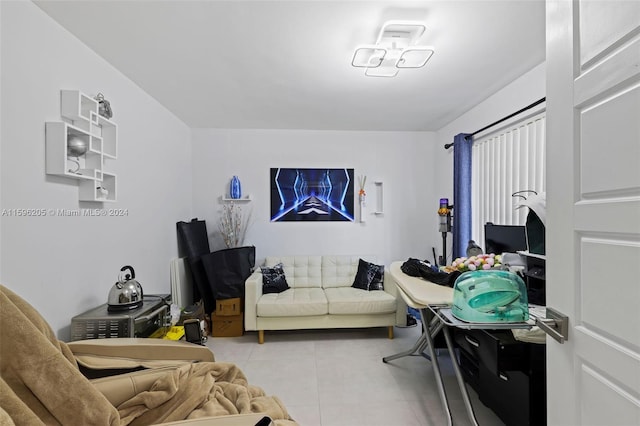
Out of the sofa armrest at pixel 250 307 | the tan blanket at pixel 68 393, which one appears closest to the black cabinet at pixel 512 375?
the tan blanket at pixel 68 393

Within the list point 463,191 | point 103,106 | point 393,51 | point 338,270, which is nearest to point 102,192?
point 103,106

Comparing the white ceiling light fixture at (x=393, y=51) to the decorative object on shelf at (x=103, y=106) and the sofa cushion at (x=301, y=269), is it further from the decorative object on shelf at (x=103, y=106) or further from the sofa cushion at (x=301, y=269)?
the sofa cushion at (x=301, y=269)

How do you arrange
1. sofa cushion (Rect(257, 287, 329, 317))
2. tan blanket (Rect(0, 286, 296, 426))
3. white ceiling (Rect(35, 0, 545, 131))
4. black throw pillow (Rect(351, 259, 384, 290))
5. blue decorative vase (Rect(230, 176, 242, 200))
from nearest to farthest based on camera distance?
tan blanket (Rect(0, 286, 296, 426)) → white ceiling (Rect(35, 0, 545, 131)) → sofa cushion (Rect(257, 287, 329, 317)) → black throw pillow (Rect(351, 259, 384, 290)) → blue decorative vase (Rect(230, 176, 242, 200))

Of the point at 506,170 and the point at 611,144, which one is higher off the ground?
the point at 506,170

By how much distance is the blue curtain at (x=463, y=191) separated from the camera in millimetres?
3410

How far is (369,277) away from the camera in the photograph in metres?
3.79

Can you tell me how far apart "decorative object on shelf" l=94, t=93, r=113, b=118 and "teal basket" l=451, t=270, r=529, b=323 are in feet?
8.31

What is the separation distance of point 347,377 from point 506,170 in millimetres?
2330

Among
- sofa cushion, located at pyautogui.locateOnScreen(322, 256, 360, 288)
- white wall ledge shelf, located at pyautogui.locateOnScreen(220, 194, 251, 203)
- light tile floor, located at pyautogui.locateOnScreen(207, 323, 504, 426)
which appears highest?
white wall ledge shelf, located at pyautogui.locateOnScreen(220, 194, 251, 203)

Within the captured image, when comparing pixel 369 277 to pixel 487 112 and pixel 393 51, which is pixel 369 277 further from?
pixel 393 51

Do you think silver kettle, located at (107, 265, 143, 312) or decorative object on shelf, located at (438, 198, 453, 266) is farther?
decorative object on shelf, located at (438, 198, 453, 266)

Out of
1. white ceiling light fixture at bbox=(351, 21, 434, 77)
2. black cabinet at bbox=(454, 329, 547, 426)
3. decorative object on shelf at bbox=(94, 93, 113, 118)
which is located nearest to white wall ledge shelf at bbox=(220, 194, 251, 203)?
decorative object on shelf at bbox=(94, 93, 113, 118)

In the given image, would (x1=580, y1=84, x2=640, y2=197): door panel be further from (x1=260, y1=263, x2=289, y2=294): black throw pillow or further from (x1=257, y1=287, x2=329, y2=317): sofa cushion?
(x1=260, y1=263, x2=289, y2=294): black throw pillow

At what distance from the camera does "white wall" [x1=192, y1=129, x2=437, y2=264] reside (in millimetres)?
4277
